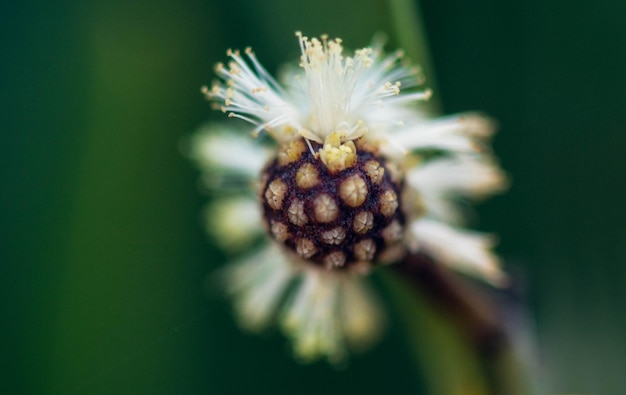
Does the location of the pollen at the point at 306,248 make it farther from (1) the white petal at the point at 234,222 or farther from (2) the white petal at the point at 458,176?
(1) the white petal at the point at 234,222

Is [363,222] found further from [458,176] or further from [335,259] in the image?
[458,176]

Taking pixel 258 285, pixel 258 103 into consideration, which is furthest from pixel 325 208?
pixel 258 285

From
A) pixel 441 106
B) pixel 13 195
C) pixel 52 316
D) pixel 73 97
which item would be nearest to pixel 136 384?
pixel 52 316

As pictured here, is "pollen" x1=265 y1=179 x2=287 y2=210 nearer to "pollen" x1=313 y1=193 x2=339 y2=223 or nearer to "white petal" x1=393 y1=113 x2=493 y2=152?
"pollen" x1=313 y1=193 x2=339 y2=223

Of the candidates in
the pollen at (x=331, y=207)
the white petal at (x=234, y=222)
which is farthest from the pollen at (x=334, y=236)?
the white petal at (x=234, y=222)

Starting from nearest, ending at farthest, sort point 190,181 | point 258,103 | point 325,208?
point 325,208 < point 258,103 < point 190,181

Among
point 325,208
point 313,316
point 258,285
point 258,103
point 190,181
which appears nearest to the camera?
point 325,208
